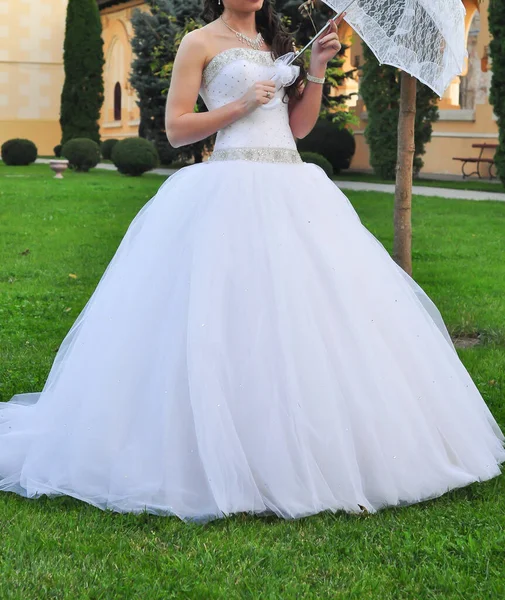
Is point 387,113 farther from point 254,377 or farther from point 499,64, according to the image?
point 254,377

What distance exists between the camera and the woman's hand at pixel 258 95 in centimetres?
353

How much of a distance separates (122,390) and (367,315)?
2.91 ft

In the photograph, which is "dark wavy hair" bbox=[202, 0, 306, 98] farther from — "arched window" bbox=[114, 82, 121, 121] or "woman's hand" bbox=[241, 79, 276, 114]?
"arched window" bbox=[114, 82, 121, 121]

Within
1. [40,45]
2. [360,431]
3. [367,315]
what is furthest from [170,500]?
[40,45]

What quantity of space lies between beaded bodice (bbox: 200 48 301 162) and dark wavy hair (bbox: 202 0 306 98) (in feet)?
0.39

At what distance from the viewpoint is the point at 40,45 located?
35875 millimetres

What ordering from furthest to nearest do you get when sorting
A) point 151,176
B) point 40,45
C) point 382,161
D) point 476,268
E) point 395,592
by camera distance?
point 40,45, point 151,176, point 382,161, point 476,268, point 395,592

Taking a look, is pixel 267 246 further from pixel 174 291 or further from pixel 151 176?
pixel 151 176

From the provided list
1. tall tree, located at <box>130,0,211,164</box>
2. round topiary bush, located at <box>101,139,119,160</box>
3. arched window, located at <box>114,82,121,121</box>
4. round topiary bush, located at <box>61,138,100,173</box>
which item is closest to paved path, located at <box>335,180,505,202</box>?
tall tree, located at <box>130,0,211,164</box>

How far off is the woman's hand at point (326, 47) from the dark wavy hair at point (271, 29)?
118 mm

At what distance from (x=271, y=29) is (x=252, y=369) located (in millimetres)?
1431

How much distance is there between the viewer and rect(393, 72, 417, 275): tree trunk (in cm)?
589

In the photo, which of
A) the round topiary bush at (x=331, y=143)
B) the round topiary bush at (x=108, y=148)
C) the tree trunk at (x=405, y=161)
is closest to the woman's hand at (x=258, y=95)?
the tree trunk at (x=405, y=161)

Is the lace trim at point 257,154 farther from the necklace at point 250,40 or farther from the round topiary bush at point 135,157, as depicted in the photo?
the round topiary bush at point 135,157
